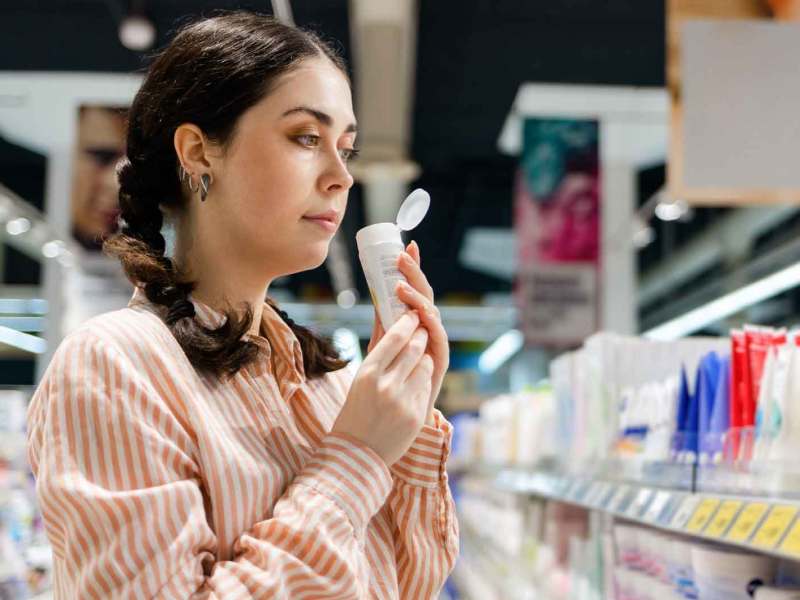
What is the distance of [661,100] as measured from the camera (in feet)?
27.0

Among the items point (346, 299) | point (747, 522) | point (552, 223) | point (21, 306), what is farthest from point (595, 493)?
point (21, 306)

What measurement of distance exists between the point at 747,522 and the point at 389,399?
2.11 feet

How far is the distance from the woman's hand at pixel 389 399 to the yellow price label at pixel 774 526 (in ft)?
1.72

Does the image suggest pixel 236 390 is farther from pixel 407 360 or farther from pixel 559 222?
pixel 559 222

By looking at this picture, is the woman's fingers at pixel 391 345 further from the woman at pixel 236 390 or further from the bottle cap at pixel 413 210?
the bottle cap at pixel 413 210

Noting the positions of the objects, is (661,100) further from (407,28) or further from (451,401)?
(451,401)

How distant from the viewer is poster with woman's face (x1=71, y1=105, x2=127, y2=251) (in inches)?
262

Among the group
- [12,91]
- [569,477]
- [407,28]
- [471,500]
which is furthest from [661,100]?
[569,477]

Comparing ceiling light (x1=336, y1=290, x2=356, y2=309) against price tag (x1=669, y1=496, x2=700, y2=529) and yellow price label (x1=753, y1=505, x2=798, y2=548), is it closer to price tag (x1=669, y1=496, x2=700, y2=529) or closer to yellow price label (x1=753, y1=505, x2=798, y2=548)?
price tag (x1=669, y1=496, x2=700, y2=529)

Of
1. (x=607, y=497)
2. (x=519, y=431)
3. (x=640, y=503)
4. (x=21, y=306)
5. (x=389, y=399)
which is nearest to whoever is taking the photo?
(x=389, y=399)

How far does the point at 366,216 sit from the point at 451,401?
2.34m

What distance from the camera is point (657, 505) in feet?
6.56

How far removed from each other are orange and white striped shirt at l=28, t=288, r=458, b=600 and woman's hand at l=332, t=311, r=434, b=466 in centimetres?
A: 2

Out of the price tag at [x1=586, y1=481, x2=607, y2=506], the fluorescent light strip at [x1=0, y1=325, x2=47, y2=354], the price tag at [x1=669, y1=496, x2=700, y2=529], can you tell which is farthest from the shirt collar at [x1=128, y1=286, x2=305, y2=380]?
the fluorescent light strip at [x1=0, y1=325, x2=47, y2=354]
